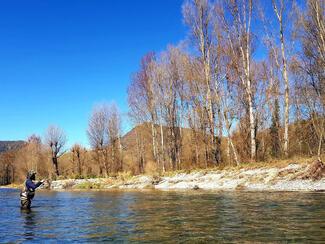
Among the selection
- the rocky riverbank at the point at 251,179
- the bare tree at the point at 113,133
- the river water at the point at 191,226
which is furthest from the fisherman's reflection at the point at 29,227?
the bare tree at the point at 113,133

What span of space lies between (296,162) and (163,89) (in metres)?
25.5

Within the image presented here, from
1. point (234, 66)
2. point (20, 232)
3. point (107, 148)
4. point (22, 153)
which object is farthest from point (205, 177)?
point (22, 153)

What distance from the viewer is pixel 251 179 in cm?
2381

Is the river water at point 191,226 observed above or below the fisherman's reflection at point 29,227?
below

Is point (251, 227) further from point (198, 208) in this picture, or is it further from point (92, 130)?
point (92, 130)

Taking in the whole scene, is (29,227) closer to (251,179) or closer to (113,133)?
(251,179)

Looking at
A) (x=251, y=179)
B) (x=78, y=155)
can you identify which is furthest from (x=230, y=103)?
(x=78, y=155)

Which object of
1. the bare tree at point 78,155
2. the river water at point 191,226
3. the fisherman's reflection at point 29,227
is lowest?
the river water at point 191,226

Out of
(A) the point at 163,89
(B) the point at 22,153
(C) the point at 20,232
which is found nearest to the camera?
(C) the point at 20,232

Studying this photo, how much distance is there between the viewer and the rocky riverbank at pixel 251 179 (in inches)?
799

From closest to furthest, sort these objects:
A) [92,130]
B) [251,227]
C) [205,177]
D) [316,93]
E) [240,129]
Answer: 1. [251,227]
2. [205,177]
3. [316,93]
4. [240,129]
5. [92,130]

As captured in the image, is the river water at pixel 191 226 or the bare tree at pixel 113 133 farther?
the bare tree at pixel 113 133

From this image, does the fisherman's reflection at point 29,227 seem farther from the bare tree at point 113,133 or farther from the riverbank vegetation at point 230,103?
the bare tree at point 113,133

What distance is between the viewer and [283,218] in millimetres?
10602
